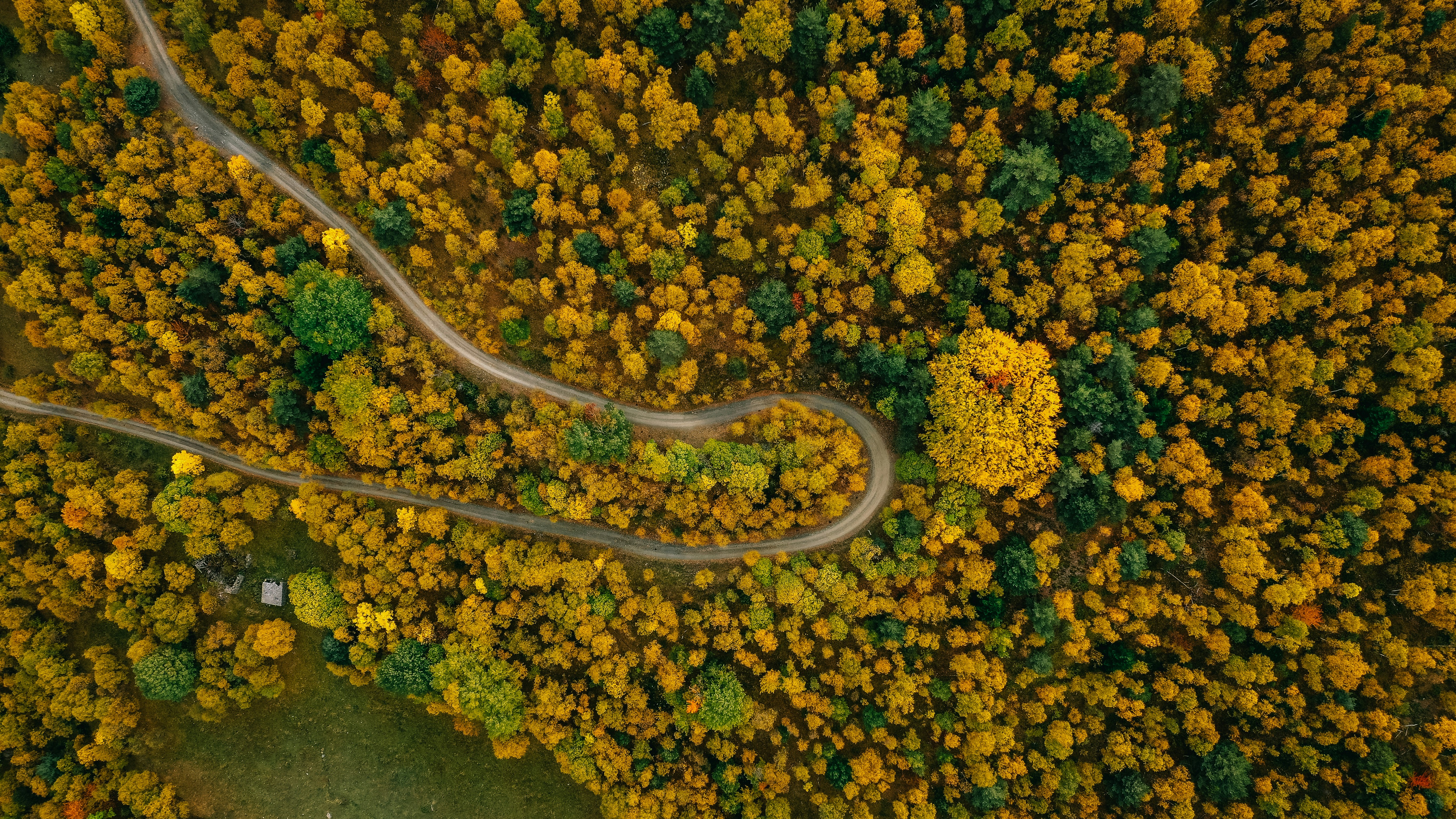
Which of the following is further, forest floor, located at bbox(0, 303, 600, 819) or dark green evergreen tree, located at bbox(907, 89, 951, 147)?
forest floor, located at bbox(0, 303, 600, 819)

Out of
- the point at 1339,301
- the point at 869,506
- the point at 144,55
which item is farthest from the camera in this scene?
the point at 869,506

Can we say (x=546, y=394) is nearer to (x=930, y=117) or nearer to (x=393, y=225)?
(x=393, y=225)

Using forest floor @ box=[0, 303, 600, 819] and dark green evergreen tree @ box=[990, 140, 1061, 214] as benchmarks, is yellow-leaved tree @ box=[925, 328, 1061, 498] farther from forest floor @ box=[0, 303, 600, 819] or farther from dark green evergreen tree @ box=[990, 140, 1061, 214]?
forest floor @ box=[0, 303, 600, 819]

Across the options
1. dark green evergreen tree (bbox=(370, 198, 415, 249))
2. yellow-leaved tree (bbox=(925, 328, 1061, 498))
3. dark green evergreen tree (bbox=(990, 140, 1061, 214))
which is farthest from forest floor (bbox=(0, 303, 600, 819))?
dark green evergreen tree (bbox=(990, 140, 1061, 214))

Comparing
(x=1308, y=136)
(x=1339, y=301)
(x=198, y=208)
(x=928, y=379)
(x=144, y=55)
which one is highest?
(x=1308, y=136)

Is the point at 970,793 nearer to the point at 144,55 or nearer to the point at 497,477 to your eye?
the point at 497,477

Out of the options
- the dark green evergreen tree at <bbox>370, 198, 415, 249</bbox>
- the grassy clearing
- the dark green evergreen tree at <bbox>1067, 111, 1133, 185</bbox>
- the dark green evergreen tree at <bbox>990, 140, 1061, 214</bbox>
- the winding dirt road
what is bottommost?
the grassy clearing

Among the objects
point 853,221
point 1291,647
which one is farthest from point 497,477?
point 1291,647
